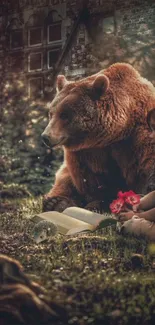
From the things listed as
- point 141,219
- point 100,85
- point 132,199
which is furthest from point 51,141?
point 141,219

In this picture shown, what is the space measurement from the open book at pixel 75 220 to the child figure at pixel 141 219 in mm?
156

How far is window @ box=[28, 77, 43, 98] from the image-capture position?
23.8ft

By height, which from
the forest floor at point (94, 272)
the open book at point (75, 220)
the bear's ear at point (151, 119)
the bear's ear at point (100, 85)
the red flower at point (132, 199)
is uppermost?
the bear's ear at point (100, 85)

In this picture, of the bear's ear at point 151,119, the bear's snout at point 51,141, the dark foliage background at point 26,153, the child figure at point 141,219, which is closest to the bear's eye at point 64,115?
the bear's snout at point 51,141

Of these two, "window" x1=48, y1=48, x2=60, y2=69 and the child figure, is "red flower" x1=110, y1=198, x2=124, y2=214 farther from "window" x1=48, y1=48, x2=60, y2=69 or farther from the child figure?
"window" x1=48, y1=48, x2=60, y2=69

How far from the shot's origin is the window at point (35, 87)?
725cm

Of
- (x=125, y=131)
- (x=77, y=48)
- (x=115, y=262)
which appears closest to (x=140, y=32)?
(x=77, y=48)

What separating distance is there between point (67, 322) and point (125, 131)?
2.72 meters

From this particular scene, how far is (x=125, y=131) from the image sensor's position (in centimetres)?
600

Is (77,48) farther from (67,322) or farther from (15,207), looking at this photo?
(67,322)

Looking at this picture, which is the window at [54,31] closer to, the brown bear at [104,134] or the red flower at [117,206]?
the brown bear at [104,134]

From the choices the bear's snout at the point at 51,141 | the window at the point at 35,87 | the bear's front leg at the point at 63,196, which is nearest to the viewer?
the bear's snout at the point at 51,141

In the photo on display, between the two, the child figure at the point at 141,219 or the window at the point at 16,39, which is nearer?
the child figure at the point at 141,219

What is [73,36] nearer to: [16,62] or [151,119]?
[16,62]
